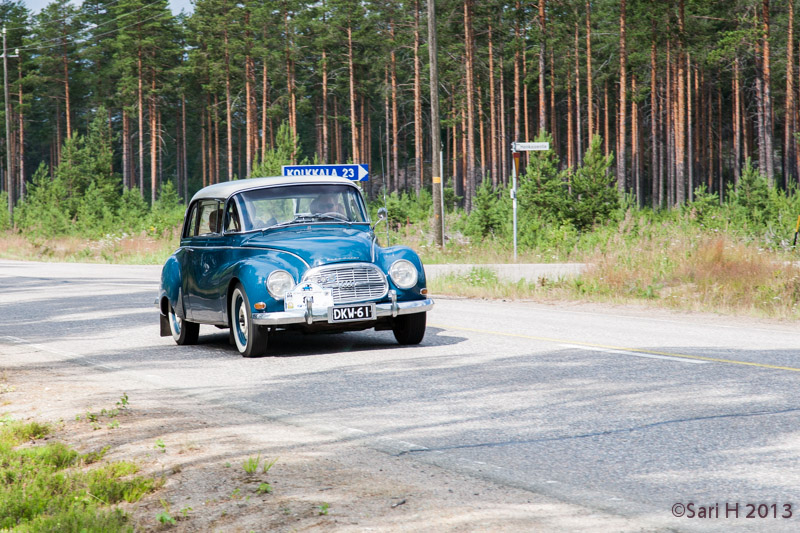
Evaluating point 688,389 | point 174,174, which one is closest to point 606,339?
point 688,389

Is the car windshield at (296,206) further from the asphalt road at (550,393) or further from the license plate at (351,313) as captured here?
the license plate at (351,313)

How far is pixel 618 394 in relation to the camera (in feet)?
23.8

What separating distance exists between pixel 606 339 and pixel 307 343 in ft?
12.0

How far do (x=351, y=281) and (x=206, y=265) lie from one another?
80.4 inches

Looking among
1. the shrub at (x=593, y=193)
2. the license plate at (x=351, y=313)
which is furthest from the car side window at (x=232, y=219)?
the shrub at (x=593, y=193)

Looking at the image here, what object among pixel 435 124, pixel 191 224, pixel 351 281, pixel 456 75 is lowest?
pixel 351 281

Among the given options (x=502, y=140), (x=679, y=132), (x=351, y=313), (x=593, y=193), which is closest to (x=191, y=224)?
(x=351, y=313)

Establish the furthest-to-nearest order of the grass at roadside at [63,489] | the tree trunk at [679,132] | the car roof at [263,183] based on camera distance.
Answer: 1. the tree trunk at [679,132]
2. the car roof at [263,183]
3. the grass at roadside at [63,489]

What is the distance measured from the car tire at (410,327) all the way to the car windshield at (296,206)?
1.59 metres

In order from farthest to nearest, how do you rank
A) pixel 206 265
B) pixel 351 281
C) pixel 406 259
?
pixel 206 265, pixel 406 259, pixel 351 281

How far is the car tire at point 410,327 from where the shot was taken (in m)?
10.3

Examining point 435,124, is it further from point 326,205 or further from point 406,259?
point 406,259

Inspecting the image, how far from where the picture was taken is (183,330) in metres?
11.4

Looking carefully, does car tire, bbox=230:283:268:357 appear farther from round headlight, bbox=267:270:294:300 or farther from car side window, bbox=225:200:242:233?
car side window, bbox=225:200:242:233
